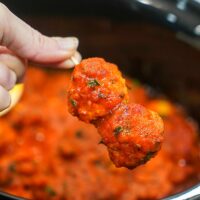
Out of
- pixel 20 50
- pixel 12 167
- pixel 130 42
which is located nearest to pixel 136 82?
pixel 130 42

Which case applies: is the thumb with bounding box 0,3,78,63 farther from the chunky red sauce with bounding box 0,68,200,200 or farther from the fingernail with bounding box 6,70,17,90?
the chunky red sauce with bounding box 0,68,200,200

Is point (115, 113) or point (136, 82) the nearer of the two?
point (115, 113)

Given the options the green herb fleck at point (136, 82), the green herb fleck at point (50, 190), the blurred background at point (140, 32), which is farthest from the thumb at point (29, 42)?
the green herb fleck at point (136, 82)

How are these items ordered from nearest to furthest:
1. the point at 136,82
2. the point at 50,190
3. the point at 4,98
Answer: the point at 4,98, the point at 50,190, the point at 136,82

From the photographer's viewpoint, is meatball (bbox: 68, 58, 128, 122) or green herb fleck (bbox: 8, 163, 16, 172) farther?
green herb fleck (bbox: 8, 163, 16, 172)

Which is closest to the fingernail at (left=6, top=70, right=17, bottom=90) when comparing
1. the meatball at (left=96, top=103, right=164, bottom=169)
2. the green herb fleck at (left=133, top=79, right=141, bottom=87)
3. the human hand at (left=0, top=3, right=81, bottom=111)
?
the human hand at (left=0, top=3, right=81, bottom=111)

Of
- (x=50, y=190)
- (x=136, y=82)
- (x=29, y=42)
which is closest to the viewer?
(x=29, y=42)

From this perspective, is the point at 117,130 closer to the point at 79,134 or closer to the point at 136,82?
the point at 79,134

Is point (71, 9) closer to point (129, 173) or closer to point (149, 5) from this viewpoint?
point (149, 5)
